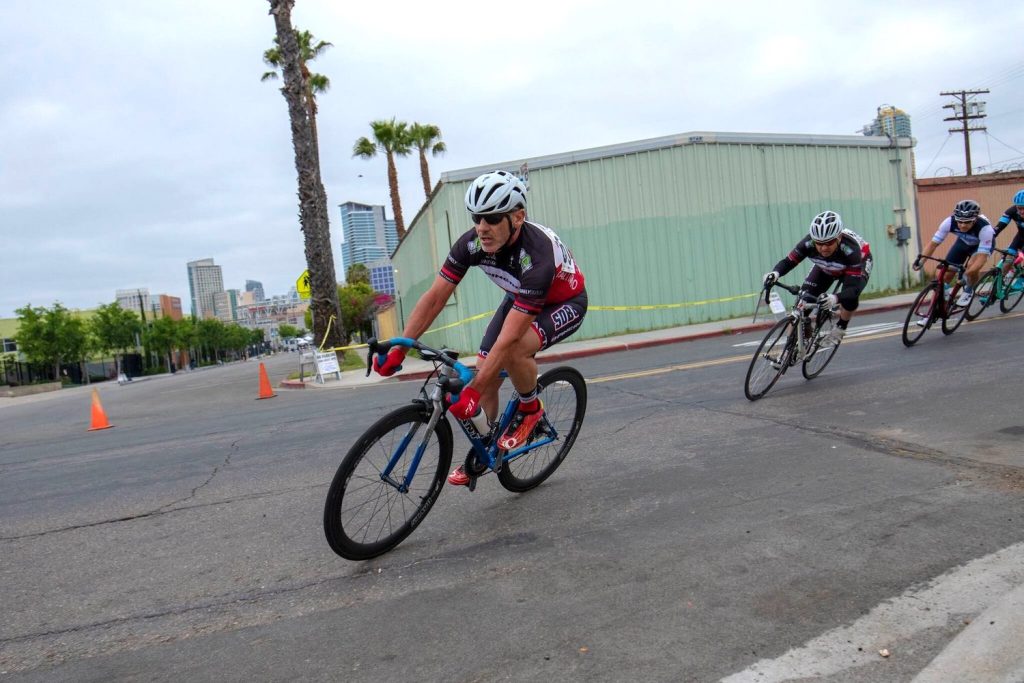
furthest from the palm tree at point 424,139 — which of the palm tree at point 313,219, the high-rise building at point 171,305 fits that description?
the high-rise building at point 171,305

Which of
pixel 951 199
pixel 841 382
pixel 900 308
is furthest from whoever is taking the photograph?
pixel 951 199

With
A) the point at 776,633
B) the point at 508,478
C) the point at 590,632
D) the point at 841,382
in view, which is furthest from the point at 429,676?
the point at 841,382

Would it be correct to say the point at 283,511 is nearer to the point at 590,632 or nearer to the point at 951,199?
the point at 590,632

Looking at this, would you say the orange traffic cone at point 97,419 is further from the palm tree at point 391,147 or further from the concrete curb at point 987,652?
the palm tree at point 391,147

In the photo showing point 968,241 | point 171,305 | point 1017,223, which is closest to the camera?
point 968,241

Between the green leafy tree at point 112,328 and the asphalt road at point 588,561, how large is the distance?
2556 inches

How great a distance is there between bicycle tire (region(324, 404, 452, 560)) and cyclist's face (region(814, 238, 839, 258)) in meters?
5.26

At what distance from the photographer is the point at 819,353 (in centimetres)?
792

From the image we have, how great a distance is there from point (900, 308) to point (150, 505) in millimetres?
17461

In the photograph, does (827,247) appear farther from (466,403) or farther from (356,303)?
(356,303)

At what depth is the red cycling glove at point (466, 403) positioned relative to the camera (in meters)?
3.69

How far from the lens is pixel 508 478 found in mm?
4531

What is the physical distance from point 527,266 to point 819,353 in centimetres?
513

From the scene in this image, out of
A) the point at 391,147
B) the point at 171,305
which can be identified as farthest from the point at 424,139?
the point at 171,305
